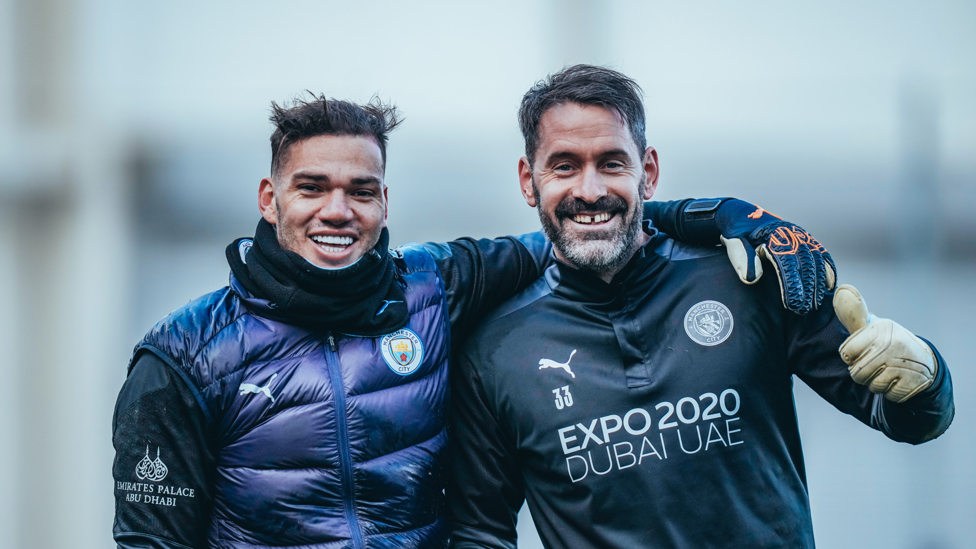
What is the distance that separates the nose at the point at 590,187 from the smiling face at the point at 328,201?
1.61 ft

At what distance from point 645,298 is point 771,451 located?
1.51ft

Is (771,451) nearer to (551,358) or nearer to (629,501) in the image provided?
(629,501)

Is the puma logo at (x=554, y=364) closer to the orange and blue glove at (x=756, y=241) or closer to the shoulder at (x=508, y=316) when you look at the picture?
the shoulder at (x=508, y=316)

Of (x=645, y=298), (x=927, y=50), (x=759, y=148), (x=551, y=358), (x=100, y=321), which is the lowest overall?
(x=100, y=321)

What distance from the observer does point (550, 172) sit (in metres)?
1.75

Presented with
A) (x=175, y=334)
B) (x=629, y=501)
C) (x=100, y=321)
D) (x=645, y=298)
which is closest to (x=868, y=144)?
(x=645, y=298)

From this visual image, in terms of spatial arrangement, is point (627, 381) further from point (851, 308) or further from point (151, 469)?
point (151, 469)

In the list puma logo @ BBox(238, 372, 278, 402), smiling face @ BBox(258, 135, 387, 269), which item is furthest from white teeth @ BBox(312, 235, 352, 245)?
puma logo @ BBox(238, 372, 278, 402)

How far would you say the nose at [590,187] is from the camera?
66.0 inches

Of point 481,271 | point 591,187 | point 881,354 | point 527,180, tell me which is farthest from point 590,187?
point 881,354

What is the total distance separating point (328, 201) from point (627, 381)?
2.68ft

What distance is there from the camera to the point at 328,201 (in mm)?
1562

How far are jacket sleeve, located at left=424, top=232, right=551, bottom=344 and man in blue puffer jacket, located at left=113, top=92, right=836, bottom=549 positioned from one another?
10 centimetres

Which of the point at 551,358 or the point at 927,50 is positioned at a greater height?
the point at 927,50
